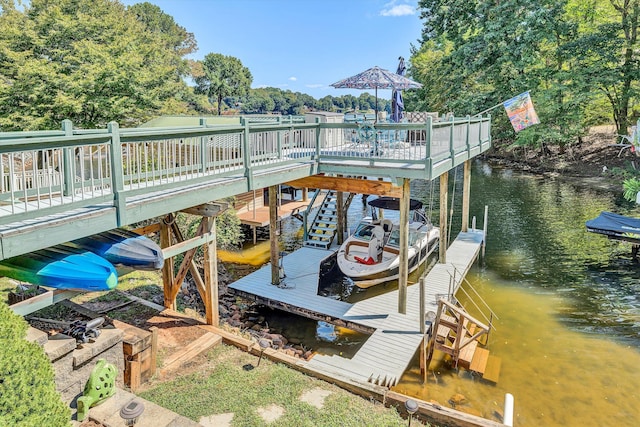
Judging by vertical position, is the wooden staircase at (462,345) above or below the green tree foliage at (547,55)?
below

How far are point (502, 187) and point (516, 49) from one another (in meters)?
9.03

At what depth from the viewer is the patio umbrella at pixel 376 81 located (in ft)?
39.2

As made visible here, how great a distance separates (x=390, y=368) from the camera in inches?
321

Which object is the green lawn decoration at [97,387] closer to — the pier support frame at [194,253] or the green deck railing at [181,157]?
the green deck railing at [181,157]

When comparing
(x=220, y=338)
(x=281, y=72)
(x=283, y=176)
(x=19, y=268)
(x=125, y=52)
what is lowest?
(x=220, y=338)

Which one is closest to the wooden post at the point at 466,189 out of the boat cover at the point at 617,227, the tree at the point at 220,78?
the boat cover at the point at 617,227

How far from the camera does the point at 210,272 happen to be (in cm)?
824

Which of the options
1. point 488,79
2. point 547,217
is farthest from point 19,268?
point 488,79

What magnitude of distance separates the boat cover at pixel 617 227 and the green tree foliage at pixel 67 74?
63.7ft

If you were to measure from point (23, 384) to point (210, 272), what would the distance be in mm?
4947

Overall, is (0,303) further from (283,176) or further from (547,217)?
(547,217)

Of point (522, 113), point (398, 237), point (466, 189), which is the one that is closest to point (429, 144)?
point (398, 237)

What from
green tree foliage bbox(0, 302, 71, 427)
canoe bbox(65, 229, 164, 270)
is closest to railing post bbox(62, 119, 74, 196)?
canoe bbox(65, 229, 164, 270)

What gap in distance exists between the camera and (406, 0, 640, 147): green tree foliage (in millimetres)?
26109
